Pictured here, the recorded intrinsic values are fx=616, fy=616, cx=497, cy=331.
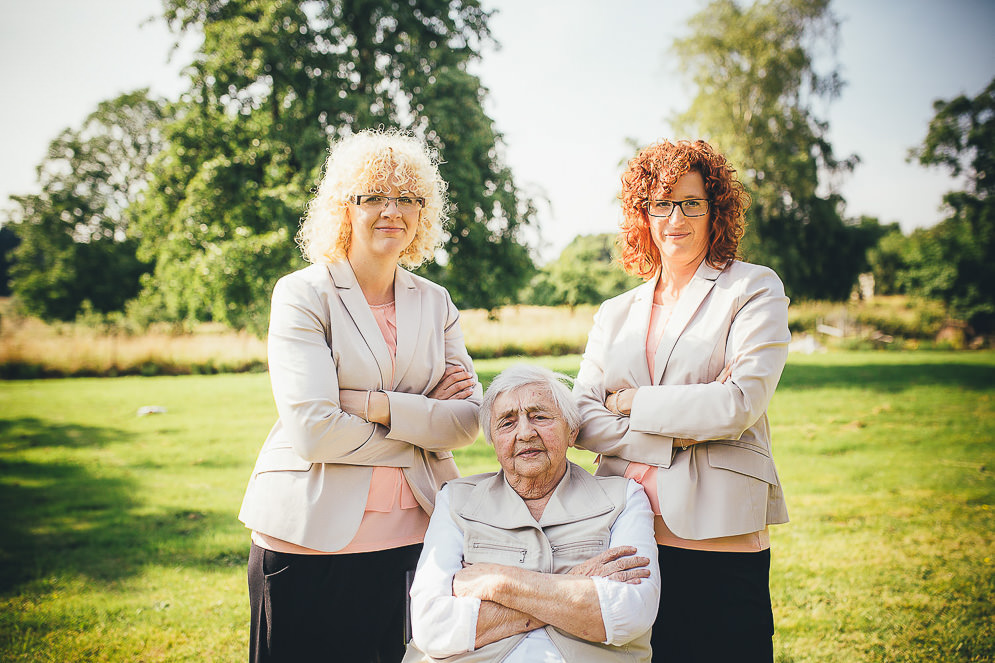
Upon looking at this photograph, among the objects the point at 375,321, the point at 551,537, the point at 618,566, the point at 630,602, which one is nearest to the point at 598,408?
the point at 551,537

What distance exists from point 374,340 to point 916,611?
411 cm

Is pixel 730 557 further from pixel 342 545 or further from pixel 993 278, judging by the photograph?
pixel 993 278

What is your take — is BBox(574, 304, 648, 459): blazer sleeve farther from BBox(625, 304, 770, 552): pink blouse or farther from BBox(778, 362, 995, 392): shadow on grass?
BBox(778, 362, 995, 392): shadow on grass

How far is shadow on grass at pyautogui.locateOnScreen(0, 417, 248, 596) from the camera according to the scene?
4941 mm

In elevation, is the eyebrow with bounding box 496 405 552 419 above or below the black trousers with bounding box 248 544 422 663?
above

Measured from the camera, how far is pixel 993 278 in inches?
971

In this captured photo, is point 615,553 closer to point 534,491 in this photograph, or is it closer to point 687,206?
point 534,491

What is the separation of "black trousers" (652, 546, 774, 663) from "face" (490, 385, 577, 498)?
56 cm

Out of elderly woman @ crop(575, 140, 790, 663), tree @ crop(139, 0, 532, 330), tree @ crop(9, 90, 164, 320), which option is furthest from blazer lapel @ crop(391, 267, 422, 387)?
tree @ crop(9, 90, 164, 320)

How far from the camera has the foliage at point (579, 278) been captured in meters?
31.0

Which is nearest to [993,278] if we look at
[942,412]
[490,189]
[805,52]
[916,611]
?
[805,52]

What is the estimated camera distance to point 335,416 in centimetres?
222

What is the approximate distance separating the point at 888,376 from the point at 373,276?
15.7 m

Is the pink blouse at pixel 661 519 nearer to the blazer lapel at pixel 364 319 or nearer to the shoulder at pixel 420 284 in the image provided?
the shoulder at pixel 420 284
